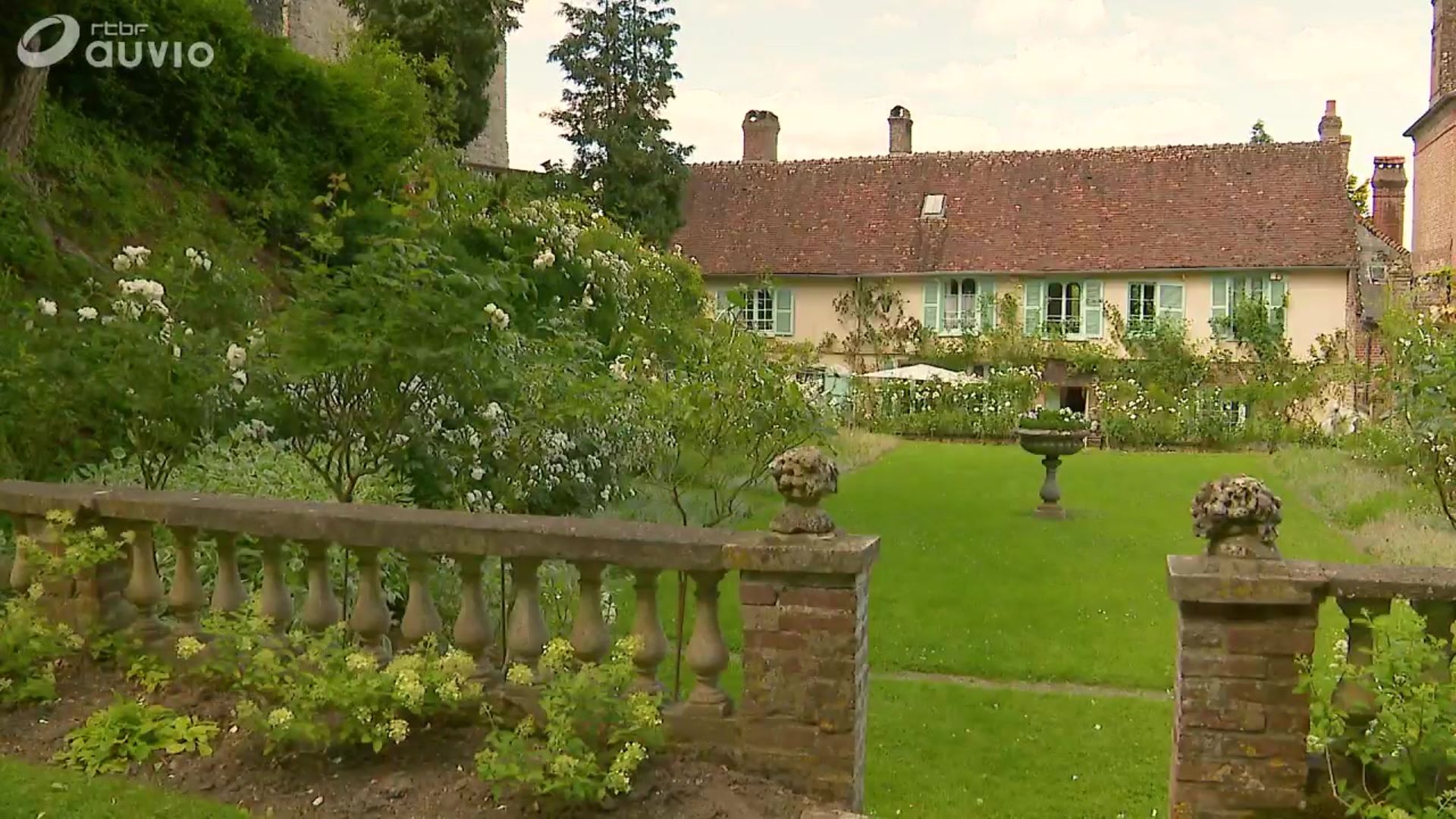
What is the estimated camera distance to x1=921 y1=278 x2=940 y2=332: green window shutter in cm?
3012

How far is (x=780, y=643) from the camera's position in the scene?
142 inches

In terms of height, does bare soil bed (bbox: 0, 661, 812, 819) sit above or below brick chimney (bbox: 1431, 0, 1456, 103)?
below

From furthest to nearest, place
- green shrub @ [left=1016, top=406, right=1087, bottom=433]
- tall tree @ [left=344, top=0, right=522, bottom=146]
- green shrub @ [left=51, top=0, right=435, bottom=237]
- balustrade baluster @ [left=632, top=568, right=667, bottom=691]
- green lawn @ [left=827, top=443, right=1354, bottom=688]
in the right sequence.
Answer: tall tree @ [left=344, top=0, right=522, bottom=146]
green shrub @ [left=1016, top=406, right=1087, bottom=433]
green shrub @ [left=51, top=0, right=435, bottom=237]
green lawn @ [left=827, top=443, right=1354, bottom=688]
balustrade baluster @ [left=632, top=568, right=667, bottom=691]

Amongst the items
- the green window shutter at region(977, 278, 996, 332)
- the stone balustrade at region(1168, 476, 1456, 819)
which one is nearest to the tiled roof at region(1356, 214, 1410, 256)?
the green window shutter at region(977, 278, 996, 332)

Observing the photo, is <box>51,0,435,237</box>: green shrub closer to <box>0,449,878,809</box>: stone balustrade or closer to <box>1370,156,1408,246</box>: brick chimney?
<box>0,449,878,809</box>: stone balustrade

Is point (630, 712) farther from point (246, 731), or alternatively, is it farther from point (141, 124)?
point (141, 124)

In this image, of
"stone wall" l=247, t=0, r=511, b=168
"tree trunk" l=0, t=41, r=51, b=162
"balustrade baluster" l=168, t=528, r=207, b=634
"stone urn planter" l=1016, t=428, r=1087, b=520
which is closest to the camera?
"balustrade baluster" l=168, t=528, r=207, b=634

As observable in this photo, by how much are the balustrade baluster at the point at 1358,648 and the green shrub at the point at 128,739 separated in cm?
375

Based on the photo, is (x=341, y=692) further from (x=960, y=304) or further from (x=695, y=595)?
(x=960, y=304)

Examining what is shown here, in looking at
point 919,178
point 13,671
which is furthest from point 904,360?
point 13,671

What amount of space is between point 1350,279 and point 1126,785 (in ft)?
83.4

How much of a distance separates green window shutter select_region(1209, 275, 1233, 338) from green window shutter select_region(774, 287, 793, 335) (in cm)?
1092

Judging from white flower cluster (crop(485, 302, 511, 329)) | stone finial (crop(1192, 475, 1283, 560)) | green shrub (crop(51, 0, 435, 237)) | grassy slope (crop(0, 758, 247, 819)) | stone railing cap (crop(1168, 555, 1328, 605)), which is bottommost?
grassy slope (crop(0, 758, 247, 819))

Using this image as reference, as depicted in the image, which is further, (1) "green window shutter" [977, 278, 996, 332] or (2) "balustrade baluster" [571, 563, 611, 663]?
(1) "green window shutter" [977, 278, 996, 332]
